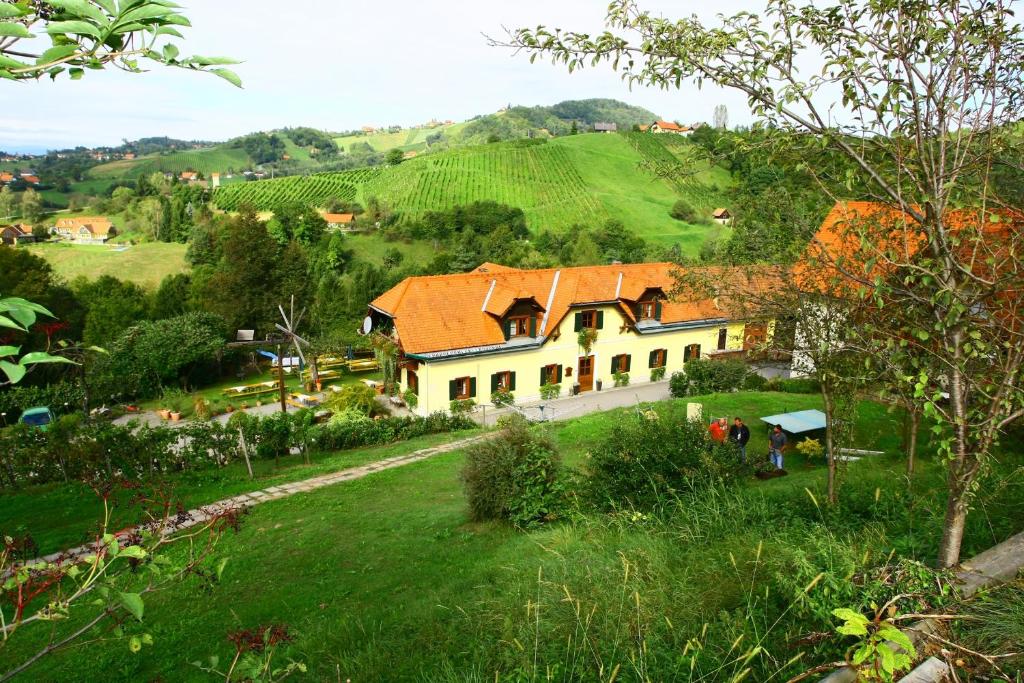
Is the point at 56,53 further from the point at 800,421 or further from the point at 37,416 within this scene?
the point at 37,416

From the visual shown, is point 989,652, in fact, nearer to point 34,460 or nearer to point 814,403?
point 814,403

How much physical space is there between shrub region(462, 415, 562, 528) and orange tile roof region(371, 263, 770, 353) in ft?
49.2

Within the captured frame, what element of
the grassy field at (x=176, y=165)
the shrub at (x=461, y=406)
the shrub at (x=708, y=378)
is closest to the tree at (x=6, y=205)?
the grassy field at (x=176, y=165)

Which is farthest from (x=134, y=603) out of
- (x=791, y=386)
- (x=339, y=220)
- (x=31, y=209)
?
(x=31, y=209)

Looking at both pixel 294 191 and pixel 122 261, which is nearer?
pixel 122 261

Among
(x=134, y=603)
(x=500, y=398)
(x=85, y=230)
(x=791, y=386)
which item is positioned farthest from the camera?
(x=85, y=230)

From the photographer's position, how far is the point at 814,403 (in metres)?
19.4

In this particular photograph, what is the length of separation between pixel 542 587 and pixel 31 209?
416ft

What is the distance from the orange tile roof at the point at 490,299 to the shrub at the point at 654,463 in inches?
665

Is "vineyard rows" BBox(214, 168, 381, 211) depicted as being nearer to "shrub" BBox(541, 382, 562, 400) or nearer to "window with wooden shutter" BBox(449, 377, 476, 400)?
"shrub" BBox(541, 382, 562, 400)

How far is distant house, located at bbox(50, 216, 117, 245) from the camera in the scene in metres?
84.1

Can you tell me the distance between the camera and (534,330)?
28.2 m

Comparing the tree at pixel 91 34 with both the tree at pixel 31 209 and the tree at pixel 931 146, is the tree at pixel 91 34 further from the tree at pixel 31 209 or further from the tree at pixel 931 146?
the tree at pixel 31 209

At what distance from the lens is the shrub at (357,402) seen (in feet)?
87.4
